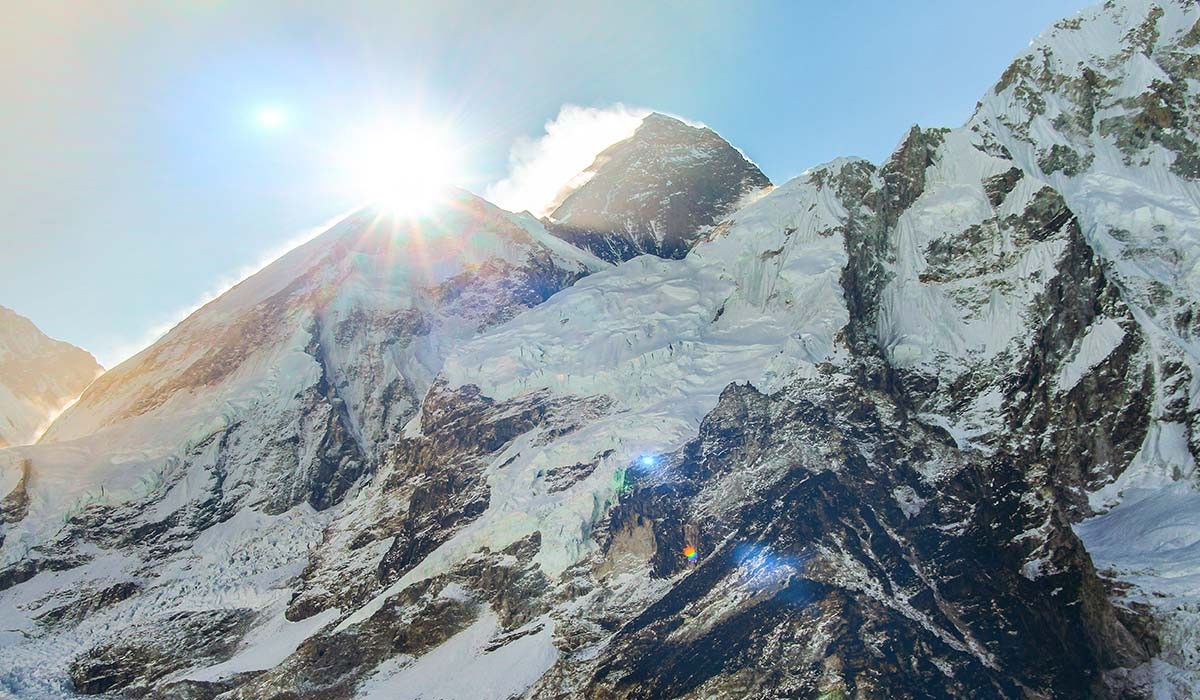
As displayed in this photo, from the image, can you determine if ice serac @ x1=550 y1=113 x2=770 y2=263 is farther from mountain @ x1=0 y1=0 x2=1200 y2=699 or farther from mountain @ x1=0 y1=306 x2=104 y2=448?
mountain @ x1=0 y1=306 x2=104 y2=448

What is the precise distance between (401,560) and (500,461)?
1433 centimetres

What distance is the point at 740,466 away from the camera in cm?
8675

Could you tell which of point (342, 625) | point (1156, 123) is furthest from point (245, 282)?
point (1156, 123)

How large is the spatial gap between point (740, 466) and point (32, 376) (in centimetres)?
14714

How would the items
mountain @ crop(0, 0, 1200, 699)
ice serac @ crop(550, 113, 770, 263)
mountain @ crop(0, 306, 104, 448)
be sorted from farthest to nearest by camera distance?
ice serac @ crop(550, 113, 770, 263), mountain @ crop(0, 306, 104, 448), mountain @ crop(0, 0, 1200, 699)

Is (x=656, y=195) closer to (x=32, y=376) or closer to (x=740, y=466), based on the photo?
(x=740, y=466)

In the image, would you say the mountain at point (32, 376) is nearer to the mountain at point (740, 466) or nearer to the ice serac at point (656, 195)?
the mountain at point (740, 466)

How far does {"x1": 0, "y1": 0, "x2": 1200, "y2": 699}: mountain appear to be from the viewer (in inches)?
2943

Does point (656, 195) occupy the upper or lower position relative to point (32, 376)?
lower

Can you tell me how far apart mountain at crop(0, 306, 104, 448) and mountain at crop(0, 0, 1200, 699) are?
23.7m

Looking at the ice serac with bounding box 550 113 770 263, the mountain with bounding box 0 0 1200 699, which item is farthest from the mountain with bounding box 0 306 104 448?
the ice serac with bounding box 550 113 770 263

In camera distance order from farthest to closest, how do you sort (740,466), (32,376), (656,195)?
(656,195), (32,376), (740,466)

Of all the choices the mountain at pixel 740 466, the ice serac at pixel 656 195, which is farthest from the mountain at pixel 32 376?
the ice serac at pixel 656 195

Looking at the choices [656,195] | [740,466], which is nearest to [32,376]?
[656,195]
